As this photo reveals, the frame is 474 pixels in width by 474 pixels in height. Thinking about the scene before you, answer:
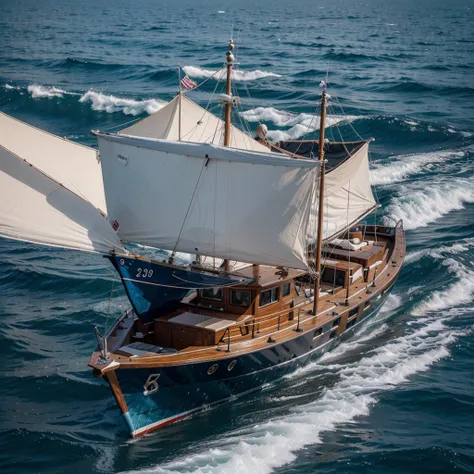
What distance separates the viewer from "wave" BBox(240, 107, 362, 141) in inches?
3172

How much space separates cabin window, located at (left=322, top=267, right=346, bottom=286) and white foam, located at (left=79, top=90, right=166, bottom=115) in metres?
50.6

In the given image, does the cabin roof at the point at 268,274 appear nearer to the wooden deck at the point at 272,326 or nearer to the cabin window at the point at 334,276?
the wooden deck at the point at 272,326

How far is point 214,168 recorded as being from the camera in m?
34.7

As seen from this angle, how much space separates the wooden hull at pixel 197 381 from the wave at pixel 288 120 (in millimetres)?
44552

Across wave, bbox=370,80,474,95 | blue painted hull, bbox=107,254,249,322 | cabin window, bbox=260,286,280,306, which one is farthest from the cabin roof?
wave, bbox=370,80,474,95

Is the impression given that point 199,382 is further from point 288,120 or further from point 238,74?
point 238,74

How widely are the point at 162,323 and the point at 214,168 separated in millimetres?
6909

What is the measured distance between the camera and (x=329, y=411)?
3447 centimetres

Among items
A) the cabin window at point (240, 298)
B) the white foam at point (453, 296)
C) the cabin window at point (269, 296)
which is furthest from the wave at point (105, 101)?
the cabin window at point (240, 298)

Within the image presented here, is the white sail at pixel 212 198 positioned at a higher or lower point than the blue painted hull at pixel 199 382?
higher

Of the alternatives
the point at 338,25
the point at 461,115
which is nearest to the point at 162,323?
the point at 461,115

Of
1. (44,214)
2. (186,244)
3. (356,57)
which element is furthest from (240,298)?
(356,57)

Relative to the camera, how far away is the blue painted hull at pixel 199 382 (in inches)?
1296

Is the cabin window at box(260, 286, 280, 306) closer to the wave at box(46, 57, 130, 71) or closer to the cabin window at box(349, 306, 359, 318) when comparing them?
the cabin window at box(349, 306, 359, 318)
